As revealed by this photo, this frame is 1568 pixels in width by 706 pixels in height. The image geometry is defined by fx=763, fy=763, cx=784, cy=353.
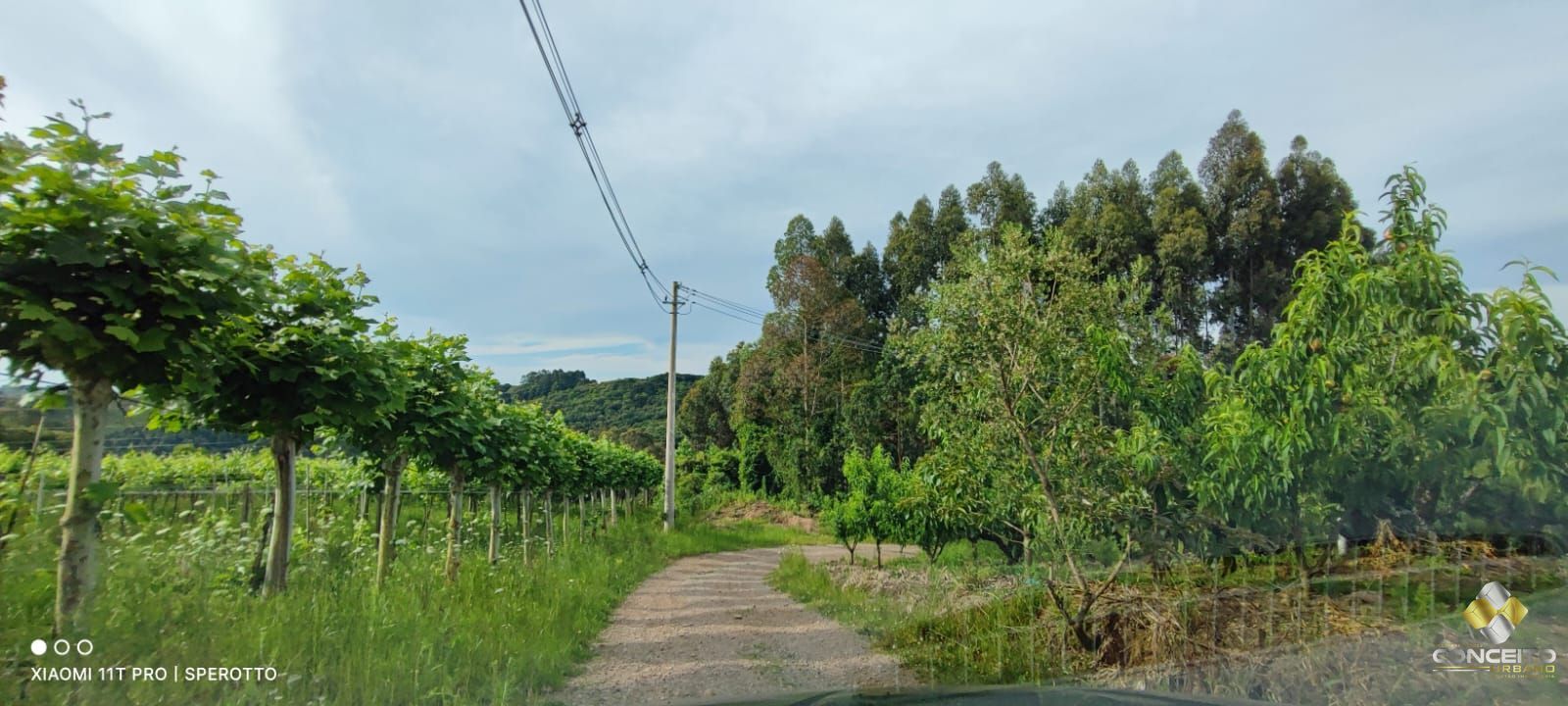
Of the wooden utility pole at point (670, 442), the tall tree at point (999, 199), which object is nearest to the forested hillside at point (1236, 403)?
the wooden utility pole at point (670, 442)

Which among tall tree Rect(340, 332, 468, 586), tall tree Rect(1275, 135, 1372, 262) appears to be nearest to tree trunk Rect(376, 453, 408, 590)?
tall tree Rect(340, 332, 468, 586)

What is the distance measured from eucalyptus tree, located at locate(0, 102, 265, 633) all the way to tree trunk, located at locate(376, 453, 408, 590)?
3313 mm

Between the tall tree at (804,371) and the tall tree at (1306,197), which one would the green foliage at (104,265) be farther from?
the tall tree at (804,371)

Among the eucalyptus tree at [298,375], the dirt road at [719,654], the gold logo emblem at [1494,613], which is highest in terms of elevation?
the eucalyptus tree at [298,375]

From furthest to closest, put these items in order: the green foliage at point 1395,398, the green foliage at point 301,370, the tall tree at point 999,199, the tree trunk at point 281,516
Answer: the tall tree at point 999,199
the tree trunk at point 281,516
the green foliage at point 301,370
the green foliage at point 1395,398

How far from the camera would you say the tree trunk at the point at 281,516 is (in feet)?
15.9

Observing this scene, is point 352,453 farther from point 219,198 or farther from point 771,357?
point 771,357

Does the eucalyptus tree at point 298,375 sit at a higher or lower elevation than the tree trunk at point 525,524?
higher

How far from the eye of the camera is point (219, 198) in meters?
3.39

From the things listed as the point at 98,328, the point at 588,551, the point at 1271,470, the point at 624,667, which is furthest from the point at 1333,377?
the point at 588,551

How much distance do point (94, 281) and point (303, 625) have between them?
2374 mm

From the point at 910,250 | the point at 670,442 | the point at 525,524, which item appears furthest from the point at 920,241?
the point at 525,524

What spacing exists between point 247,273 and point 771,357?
35.4 metres

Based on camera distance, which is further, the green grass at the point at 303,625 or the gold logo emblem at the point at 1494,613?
the gold logo emblem at the point at 1494,613
